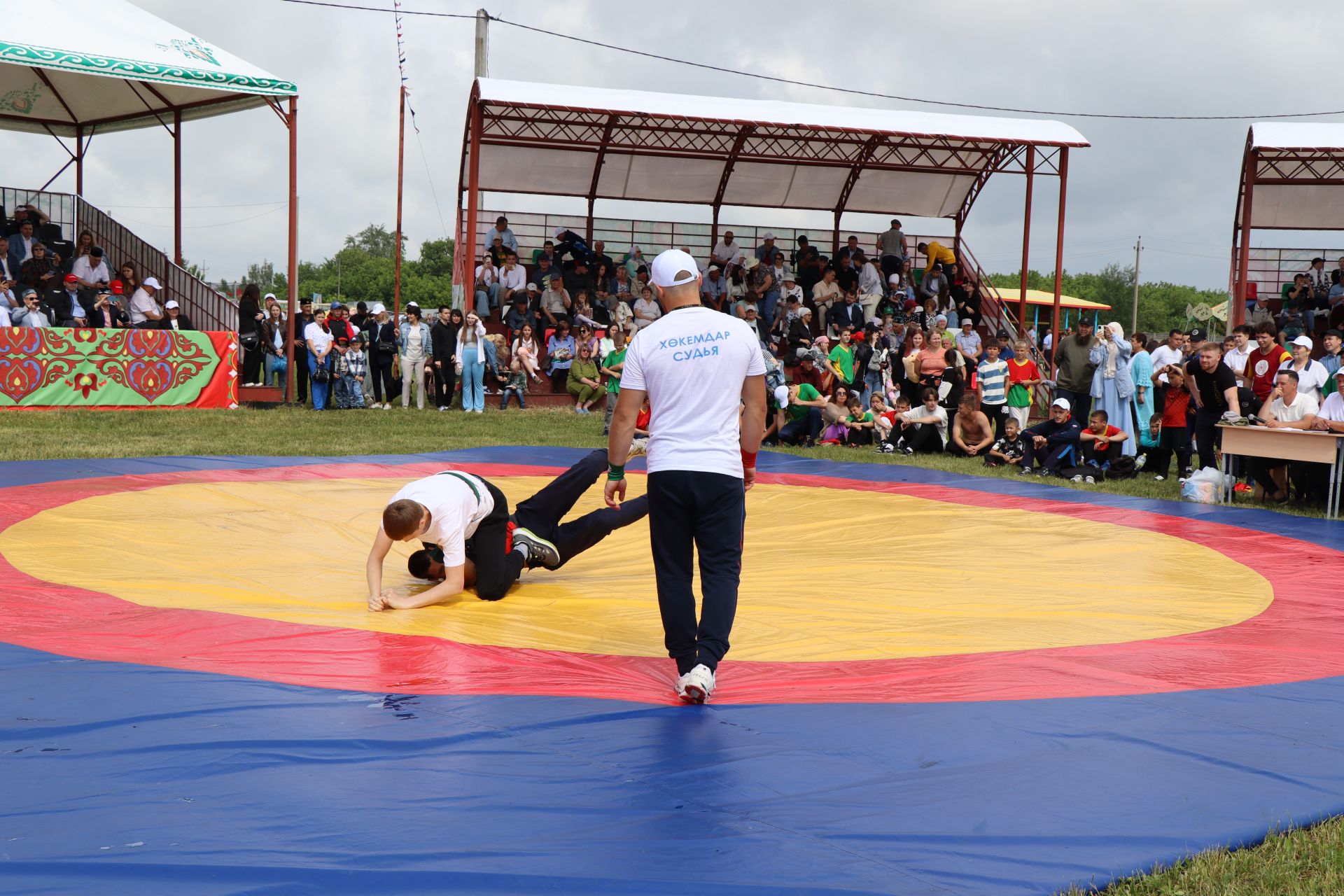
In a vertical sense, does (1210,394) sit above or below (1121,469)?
above

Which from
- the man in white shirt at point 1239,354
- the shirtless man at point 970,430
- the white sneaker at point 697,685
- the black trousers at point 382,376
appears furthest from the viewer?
the black trousers at point 382,376

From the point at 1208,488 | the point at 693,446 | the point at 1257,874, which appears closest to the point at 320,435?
the point at 1208,488

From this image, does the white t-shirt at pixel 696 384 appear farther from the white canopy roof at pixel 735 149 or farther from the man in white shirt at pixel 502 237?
the man in white shirt at pixel 502 237

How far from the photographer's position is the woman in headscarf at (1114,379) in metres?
14.1

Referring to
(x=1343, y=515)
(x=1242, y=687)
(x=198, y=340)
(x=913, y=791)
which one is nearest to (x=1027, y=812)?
(x=913, y=791)

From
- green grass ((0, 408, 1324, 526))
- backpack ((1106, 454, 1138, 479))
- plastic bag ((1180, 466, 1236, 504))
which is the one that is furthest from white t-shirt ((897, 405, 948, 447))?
plastic bag ((1180, 466, 1236, 504))

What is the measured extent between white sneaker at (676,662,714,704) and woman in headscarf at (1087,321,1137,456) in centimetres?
1111

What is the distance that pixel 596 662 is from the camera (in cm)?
466

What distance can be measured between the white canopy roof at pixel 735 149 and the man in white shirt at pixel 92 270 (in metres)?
6.48

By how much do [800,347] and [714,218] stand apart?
318 inches

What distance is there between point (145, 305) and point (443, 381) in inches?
174

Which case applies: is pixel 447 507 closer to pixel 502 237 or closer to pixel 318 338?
pixel 318 338

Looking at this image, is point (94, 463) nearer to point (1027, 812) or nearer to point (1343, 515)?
point (1027, 812)

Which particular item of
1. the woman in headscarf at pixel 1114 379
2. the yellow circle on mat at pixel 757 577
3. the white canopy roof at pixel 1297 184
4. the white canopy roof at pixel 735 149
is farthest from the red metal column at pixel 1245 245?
the yellow circle on mat at pixel 757 577
